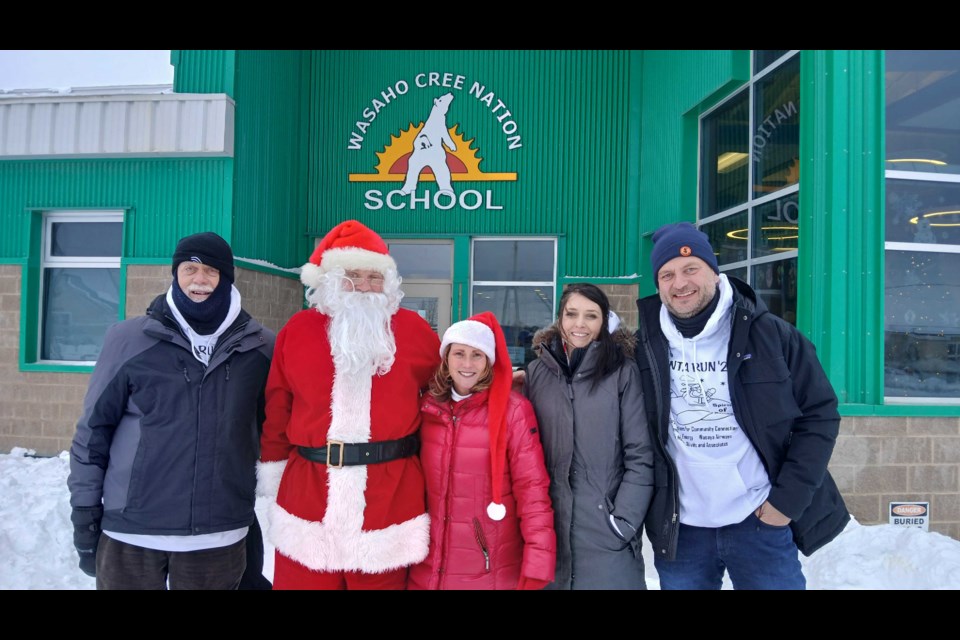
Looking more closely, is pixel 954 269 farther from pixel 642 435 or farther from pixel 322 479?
pixel 322 479

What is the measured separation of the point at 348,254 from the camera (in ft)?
8.63

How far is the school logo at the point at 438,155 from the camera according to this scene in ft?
29.8

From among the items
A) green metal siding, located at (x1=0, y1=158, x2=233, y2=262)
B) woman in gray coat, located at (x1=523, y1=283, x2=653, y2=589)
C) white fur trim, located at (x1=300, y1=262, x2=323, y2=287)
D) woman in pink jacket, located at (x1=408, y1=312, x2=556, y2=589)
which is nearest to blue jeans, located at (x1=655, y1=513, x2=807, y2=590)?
woman in gray coat, located at (x1=523, y1=283, x2=653, y2=589)

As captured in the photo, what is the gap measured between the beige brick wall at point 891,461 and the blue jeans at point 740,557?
2857mm

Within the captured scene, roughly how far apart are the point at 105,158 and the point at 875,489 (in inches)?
339

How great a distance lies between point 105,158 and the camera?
7207 mm

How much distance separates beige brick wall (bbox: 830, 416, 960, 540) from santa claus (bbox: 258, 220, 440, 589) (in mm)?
3781

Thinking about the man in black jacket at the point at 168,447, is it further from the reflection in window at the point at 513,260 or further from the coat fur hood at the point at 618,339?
the reflection in window at the point at 513,260

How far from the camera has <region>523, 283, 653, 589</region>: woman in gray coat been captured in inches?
88.1

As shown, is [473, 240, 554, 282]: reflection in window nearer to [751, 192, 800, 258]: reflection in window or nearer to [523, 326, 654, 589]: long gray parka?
[751, 192, 800, 258]: reflection in window

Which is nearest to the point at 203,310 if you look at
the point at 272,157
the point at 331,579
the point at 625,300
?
the point at 331,579

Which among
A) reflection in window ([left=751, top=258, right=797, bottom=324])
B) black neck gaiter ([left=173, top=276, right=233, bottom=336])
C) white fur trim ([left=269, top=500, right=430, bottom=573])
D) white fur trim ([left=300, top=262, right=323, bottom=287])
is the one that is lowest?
white fur trim ([left=269, top=500, right=430, bottom=573])

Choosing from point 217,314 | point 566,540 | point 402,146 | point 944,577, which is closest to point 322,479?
point 217,314

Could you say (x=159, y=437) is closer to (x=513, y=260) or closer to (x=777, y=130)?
(x=777, y=130)
